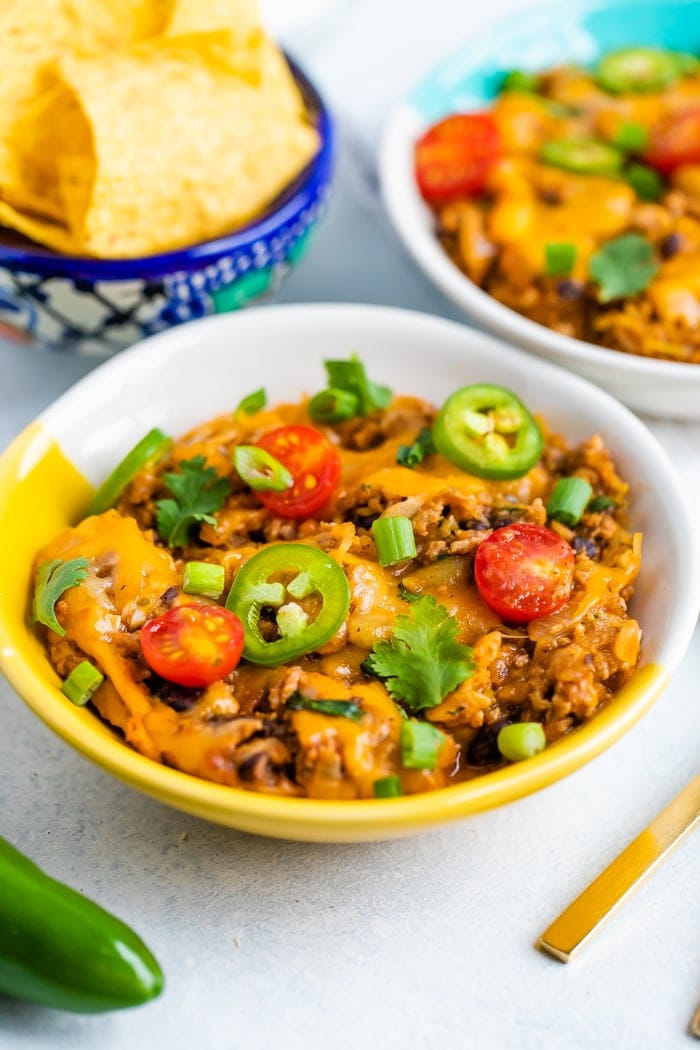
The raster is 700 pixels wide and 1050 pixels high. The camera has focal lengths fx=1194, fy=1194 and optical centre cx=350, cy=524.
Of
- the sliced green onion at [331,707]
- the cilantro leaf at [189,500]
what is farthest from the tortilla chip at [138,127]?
the sliced green onion at [331,707]

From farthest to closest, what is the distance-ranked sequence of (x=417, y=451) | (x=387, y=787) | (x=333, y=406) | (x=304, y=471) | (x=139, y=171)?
(x=139, y=171)
(x=333, y=406)
(x=417, y=451)
(x=304, y=471)
(x=387, y=787)

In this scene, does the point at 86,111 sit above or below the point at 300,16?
above

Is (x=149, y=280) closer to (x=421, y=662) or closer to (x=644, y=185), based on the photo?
(x=421, y=662)

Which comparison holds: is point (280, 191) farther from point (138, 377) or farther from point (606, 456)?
point (606, 456)

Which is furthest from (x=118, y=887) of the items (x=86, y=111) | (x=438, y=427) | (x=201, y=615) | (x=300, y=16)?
(x=300, y=16)

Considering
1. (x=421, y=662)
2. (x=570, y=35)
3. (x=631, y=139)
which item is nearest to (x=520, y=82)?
(x=570, y=35)

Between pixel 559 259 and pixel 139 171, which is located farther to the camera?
pixel 559 259

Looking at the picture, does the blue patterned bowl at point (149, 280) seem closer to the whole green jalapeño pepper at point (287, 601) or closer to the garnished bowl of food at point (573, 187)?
the garnished bowl of food at point (573, 187)

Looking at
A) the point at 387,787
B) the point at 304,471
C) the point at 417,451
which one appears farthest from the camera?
the point at 417,451
